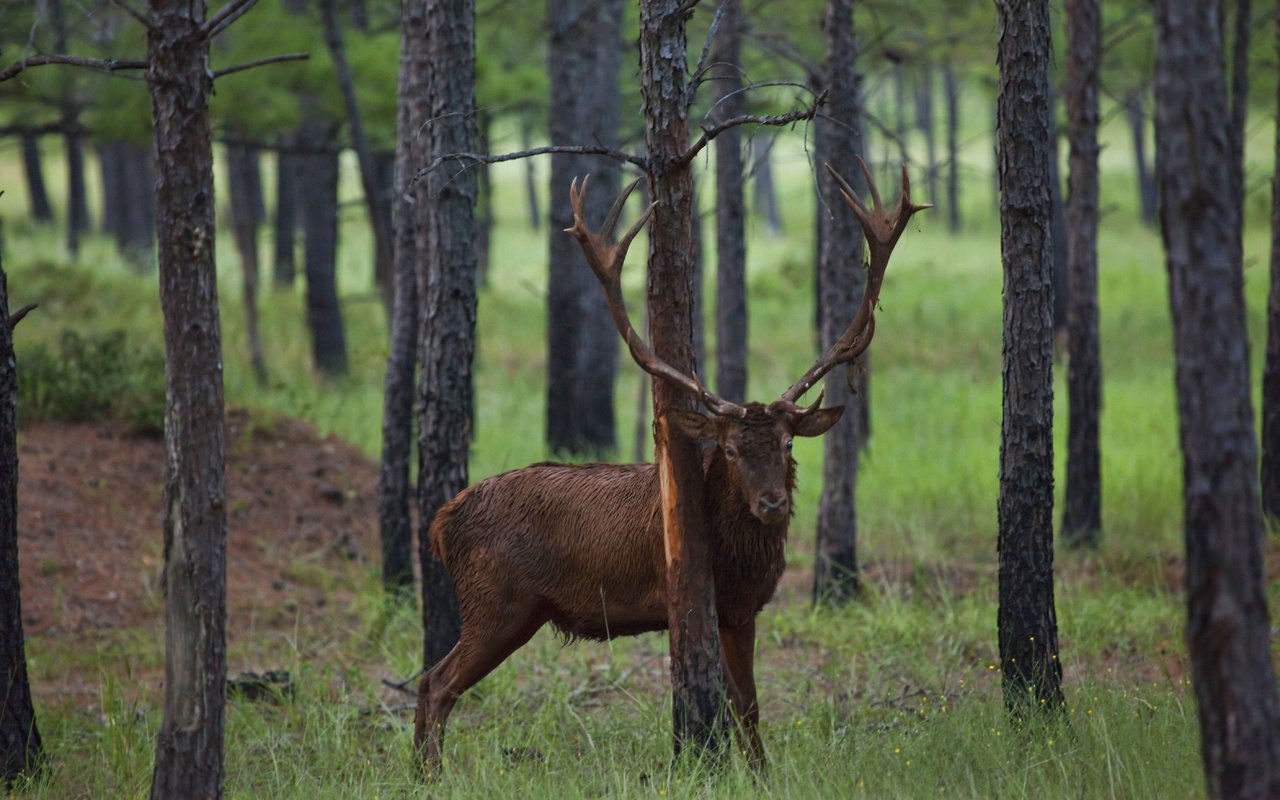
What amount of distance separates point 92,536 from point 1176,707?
7.60 metres

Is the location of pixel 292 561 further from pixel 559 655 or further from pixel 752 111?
pixel 752 111

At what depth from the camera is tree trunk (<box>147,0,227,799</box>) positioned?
15.8 ft

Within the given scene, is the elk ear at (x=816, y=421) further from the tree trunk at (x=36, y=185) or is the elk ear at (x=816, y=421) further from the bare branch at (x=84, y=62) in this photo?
Result: the tree trunk at (x=36, y=185)

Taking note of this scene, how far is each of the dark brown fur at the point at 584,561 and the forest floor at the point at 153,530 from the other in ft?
8.69

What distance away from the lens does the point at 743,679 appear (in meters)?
6.07

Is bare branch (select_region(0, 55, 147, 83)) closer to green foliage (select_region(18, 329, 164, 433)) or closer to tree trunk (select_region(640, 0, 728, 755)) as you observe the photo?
tree trunk (select_region(640, 0, 728, 755))

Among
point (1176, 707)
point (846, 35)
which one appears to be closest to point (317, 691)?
point (1176, 707)

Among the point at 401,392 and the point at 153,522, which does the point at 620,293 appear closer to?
the point at 401,392

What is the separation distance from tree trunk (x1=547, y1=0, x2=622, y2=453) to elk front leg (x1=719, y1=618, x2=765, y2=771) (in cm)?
775

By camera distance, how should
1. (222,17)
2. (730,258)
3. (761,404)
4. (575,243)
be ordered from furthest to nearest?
(575,243) < (730,258) < (761,404) < (222,17)

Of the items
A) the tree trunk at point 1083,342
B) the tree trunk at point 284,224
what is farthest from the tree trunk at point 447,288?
the tree trunk at point 284,224

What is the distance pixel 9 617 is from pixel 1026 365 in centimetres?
469

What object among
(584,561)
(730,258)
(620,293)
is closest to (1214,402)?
(620,293)

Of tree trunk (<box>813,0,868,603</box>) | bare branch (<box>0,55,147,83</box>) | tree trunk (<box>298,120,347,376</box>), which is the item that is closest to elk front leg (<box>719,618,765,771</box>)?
tree trunk (<box>813,0,868,603</box>)
